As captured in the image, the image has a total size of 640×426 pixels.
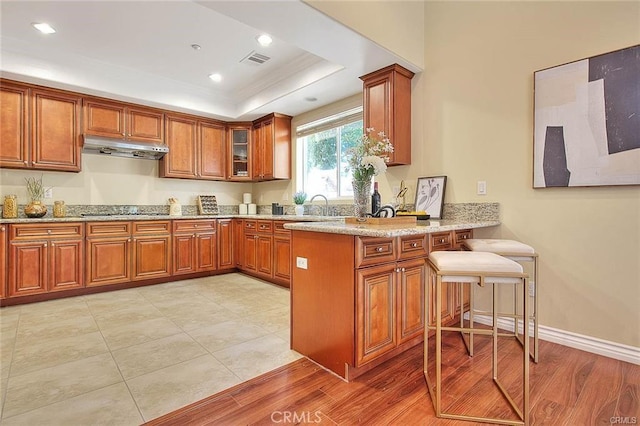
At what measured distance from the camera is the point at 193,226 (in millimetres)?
4598

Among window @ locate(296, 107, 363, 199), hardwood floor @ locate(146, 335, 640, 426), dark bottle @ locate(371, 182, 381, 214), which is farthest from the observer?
window @ locate(296, 107, 363, 199)

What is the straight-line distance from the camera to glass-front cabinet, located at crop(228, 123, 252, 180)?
5316mm

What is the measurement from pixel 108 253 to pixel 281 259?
6.99 feet

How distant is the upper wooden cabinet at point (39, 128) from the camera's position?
3.54 metres

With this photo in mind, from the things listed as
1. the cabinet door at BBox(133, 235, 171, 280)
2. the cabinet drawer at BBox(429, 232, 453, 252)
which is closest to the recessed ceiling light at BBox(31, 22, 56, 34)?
the cabinet door at BBox(133, 235, 171, 280)

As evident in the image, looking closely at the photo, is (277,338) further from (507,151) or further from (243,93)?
(243,93)

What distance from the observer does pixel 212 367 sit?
2.02m

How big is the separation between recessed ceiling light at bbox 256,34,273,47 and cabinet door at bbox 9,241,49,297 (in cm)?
325

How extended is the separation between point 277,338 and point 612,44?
10.4 feet

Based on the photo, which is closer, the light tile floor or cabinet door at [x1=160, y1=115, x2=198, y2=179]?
the light tile floor

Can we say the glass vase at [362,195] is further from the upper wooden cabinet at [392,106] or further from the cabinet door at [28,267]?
the cabinet door at [28,267]

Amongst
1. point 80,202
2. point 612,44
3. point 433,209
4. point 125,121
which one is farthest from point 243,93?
point 612,44

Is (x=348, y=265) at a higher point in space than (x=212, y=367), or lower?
higher

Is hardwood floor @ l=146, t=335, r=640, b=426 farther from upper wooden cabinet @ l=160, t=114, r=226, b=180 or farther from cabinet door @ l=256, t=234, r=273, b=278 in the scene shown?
upper wooden cabinet @ l=160, t=114, r=226, b=180
